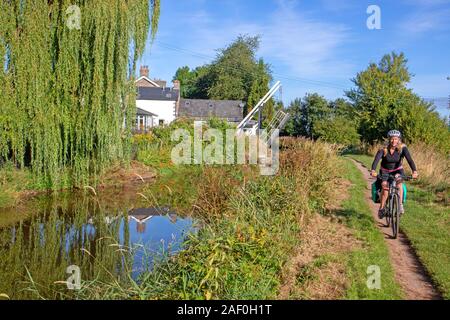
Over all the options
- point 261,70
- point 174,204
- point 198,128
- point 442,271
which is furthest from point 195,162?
point 261,70

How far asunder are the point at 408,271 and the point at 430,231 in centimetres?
188

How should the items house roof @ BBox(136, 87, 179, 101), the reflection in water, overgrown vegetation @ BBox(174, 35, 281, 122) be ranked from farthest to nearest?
1. overgrown vegetation @ BBox(174, 35, 281, 122)
2. house roof @ BBox(136, 87, 179, 101)
3. the reflection in water

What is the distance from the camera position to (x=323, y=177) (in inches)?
378

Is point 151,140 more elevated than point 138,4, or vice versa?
point 138,4

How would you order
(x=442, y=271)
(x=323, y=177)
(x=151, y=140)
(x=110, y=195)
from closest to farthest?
(x=442, y=271) < (x=323, y=177) < (x=110, y=195) < (x=151, y=140)

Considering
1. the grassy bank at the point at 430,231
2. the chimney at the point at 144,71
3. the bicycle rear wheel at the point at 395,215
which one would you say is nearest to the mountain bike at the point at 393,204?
the bicycle rear wheel at the point at 395,215

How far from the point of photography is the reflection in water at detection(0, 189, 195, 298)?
20.2ft

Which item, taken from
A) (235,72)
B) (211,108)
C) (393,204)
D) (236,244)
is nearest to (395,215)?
(393,204)

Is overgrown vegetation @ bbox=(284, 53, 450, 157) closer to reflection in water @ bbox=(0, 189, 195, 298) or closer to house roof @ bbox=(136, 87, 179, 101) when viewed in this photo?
reflection in water @ bbox=(0, 189, 195, 298)

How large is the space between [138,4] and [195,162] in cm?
899

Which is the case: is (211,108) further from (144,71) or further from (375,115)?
(375,115)

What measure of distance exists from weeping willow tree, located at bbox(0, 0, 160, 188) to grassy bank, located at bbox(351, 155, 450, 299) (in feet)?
27.9

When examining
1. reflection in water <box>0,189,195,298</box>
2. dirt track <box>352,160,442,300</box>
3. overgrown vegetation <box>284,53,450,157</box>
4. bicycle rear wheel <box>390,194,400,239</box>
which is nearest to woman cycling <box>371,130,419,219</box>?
bicycle rear wheel <box>390,194,400,239</box>

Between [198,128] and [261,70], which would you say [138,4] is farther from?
[261,70]
